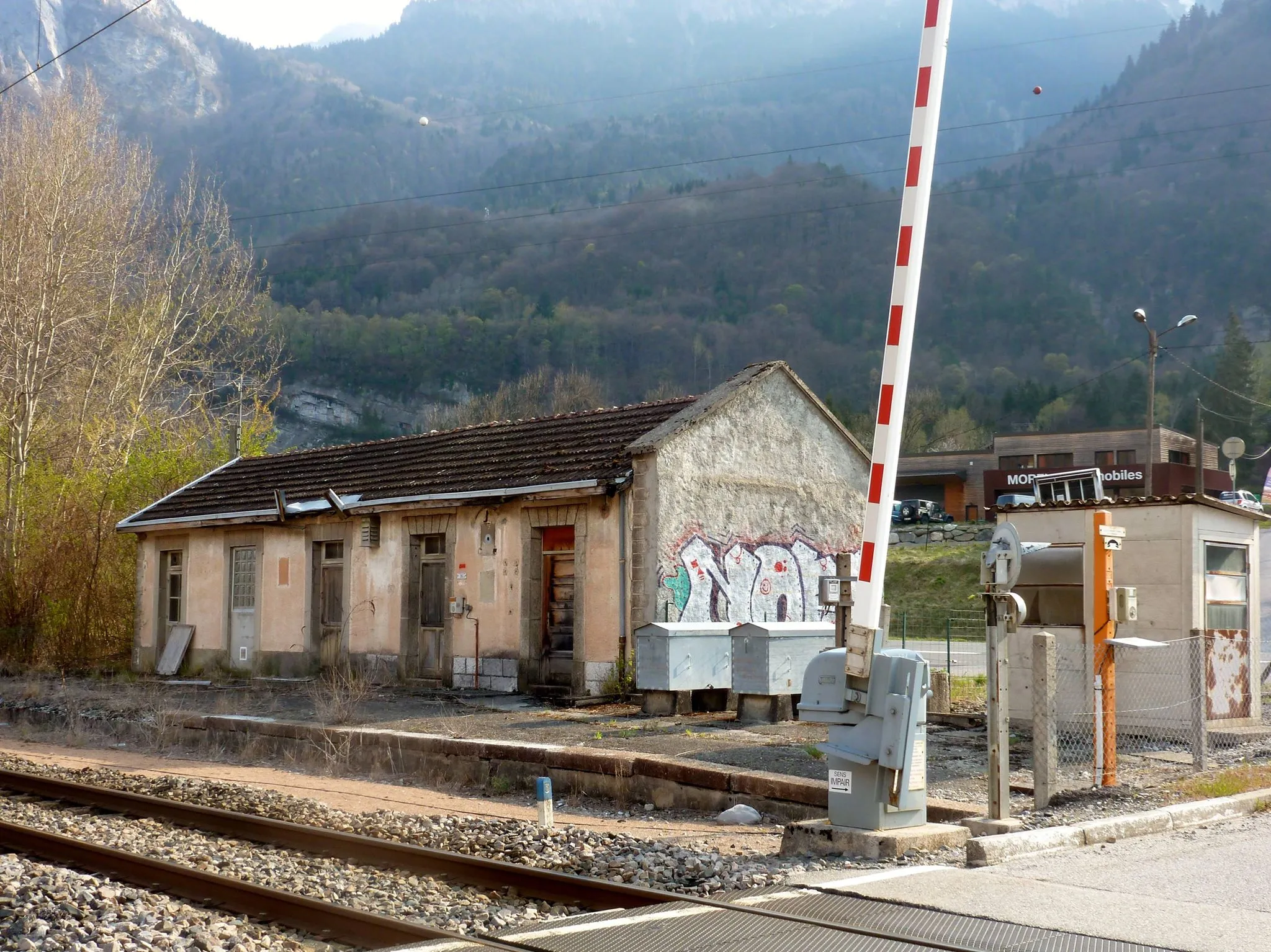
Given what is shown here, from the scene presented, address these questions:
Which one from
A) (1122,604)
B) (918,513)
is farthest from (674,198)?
(1122,604)

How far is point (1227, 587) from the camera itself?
574 inches

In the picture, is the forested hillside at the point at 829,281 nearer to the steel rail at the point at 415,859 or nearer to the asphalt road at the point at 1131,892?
the steel rail at the point at 415,859

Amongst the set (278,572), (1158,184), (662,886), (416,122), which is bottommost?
(662,886)

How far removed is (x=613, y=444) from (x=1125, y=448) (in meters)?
49.5

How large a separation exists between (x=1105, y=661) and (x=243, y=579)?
18.7 m

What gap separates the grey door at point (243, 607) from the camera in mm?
24891

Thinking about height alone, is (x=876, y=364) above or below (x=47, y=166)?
above

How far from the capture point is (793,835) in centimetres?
874

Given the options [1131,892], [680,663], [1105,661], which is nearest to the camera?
[1131,892]

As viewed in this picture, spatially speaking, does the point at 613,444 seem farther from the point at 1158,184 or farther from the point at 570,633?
the point at 1158,184

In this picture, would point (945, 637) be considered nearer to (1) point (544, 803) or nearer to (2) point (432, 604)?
(2) point (432, 604)

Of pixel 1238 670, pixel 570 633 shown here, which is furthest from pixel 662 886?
pixel 570 633

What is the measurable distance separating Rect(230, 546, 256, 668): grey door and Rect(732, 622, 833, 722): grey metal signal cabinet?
12.4m

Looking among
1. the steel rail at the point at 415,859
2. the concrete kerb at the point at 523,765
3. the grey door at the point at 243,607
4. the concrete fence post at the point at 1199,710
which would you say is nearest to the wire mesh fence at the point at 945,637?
the concrete fence post at the point at 1199,710
